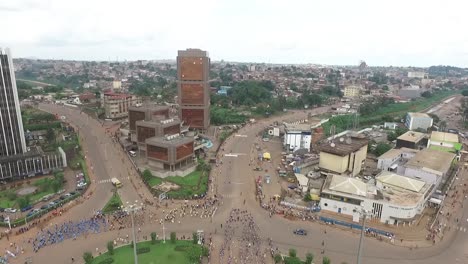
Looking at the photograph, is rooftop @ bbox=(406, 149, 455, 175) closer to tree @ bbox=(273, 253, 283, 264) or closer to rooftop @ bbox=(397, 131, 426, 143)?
rooftop @ bbox=(397, 131, 426, 143)

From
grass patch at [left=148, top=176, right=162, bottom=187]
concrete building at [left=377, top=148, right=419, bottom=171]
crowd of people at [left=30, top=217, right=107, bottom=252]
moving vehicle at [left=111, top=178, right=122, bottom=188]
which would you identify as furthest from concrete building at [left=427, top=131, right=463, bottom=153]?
crowd of people at [left=30, top=217, right=107, bottom=252]

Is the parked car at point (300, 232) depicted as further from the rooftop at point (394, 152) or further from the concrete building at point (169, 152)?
the rooftop at point (394, 152)

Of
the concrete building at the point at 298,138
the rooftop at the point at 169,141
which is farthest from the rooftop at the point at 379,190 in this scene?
the rooftop at the point at 169,141

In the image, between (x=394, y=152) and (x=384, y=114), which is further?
(x=384, y=114)

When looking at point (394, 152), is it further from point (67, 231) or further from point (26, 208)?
point (26, 208)

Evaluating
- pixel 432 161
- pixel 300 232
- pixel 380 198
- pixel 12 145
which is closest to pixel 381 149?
pixel 432 161

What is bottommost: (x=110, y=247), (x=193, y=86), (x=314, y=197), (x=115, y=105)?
(x=314, y=197)

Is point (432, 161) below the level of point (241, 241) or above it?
above
